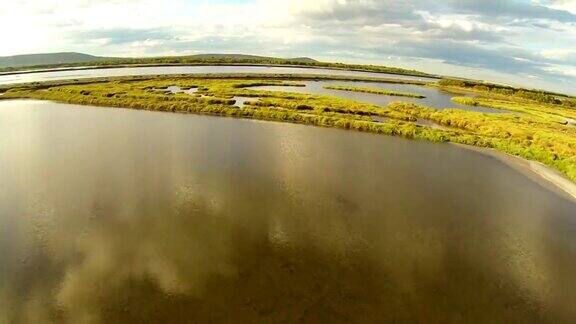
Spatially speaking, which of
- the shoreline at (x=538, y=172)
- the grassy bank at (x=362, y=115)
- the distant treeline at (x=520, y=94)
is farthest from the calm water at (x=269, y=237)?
the distant treeline at (x=520, y=94)

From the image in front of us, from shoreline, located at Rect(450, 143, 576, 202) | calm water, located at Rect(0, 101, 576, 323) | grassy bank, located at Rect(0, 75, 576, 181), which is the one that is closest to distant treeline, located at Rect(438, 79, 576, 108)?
grassy bank, located at Rect(0, 75, 576, 181)

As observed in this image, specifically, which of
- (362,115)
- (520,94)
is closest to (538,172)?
(362,115)

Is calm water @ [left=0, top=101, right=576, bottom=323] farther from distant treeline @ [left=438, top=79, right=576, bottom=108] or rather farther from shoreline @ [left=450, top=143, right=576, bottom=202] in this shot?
distant treeline @ [left=438, top=79, right=576, bottom=108]

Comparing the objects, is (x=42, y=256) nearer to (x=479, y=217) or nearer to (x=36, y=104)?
(x=479, y=217)

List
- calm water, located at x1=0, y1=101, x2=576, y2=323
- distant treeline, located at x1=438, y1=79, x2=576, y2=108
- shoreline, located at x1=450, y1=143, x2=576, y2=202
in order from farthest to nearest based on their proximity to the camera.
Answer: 1. distant treeline, located at x1=438, y1=79, x2=576, y2=108
2. shoreline, located at x1=450, y1=143, x2=576, y2=202
3. calm water, located at x1=0, y1=101, x2=576, y2=323

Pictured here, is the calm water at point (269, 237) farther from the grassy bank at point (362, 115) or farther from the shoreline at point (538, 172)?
the grassy bank at point (362, 115)

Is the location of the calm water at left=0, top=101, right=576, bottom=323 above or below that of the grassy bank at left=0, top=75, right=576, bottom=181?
below

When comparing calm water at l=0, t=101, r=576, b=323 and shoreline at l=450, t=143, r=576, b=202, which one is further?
shoreline at l=450, t=143, r=576, b=202
